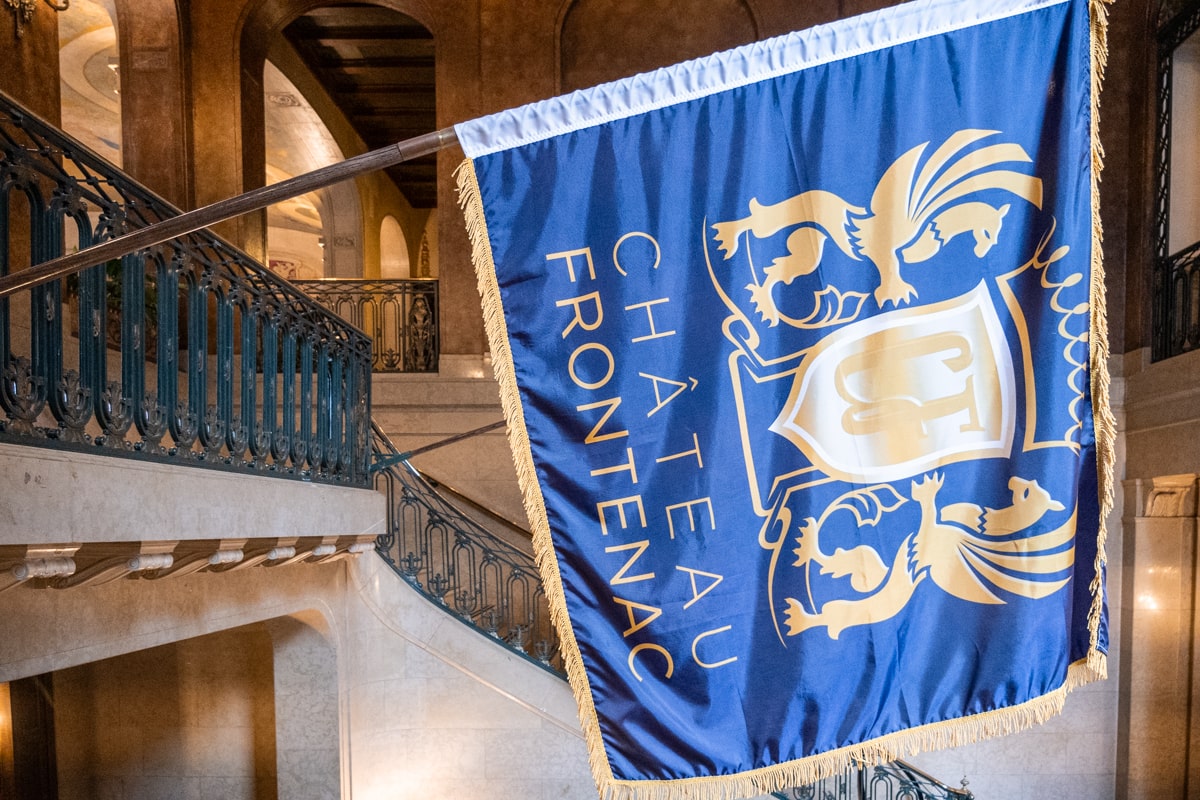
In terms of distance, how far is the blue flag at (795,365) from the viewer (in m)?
2.07

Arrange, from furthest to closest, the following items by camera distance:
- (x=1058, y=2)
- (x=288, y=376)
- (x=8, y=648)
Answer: (x=288, y=376) → (x=8, y=648) → (x=1058, y=2)

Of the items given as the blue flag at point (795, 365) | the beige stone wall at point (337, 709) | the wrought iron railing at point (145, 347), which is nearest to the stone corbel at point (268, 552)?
the wrought iron railing at point (145, 347)

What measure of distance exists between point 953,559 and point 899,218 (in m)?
0.94

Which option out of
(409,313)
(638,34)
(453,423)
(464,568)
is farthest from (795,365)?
(638,34)

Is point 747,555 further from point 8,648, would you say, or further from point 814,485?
point 8,648

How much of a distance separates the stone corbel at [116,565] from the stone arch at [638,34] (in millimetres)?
8206

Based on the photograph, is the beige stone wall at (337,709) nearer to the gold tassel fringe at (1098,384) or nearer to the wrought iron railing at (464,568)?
the wrought iron railing at (464,568)

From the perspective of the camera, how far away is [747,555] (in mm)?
2084

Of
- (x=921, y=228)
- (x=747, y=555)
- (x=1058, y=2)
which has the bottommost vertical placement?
(x=747, y=555)

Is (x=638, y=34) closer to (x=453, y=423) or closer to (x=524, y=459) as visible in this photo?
(x=453, y=423)

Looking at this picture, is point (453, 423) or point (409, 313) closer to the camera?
point (453, 423)

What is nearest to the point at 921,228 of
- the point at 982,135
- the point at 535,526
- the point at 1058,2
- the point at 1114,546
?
the point at 982,135

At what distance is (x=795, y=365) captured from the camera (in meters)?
2.09

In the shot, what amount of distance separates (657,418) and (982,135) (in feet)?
3.75
